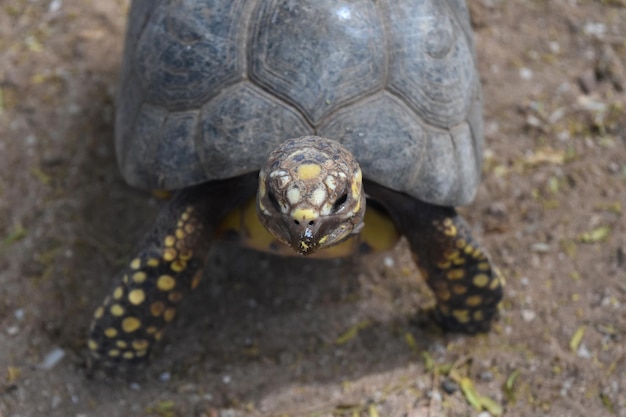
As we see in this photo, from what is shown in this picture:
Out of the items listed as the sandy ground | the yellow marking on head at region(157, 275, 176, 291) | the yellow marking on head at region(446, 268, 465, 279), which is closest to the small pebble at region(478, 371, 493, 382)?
the sandy ground

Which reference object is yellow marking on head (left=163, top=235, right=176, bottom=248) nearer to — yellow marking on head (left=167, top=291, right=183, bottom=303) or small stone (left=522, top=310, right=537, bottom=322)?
yellow marking on head (left=167, top=291, right=183, bottom=303)

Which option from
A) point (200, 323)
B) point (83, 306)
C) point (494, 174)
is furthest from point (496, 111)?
point (83, 306)

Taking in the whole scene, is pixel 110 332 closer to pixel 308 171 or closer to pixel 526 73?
pixel 308 171

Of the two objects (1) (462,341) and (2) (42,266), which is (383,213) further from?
(2) (42,266)

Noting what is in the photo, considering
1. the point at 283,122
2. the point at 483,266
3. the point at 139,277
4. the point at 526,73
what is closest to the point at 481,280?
the point at 483,266

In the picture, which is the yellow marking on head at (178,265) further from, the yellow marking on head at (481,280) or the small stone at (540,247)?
the small stone at (540,247)

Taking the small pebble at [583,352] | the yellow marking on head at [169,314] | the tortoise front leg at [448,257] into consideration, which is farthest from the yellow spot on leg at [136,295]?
the small pebble at [583,352]

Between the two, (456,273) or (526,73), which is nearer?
(456,273)
